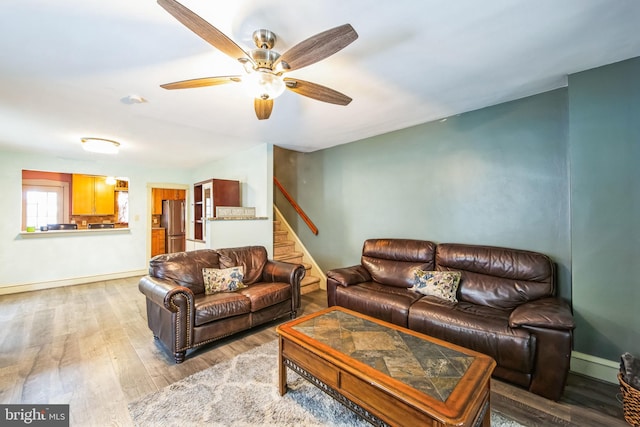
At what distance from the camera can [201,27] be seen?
3.93 ft

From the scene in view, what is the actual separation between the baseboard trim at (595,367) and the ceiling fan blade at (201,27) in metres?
3.35

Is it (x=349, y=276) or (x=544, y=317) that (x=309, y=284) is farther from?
(x=544, y=317)

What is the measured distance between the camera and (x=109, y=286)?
4.76 metres

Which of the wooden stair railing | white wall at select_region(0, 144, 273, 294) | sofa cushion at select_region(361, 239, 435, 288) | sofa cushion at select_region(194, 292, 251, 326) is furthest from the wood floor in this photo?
the wooden stair railing

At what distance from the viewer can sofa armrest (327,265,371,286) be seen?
3.05m

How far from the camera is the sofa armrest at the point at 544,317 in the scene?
1.75 metres

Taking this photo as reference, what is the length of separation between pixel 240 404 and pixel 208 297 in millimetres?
1141

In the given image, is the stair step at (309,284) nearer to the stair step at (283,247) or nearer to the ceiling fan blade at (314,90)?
the stair step at (283,247)

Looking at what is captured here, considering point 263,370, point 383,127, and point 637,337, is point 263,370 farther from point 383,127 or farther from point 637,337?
point 383,127

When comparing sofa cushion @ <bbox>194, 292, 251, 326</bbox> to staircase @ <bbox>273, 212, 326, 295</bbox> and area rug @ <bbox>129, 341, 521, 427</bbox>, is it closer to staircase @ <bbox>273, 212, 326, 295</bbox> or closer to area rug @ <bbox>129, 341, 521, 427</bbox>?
area rug @ <bbox>129, 341, 521, 427</bbox>

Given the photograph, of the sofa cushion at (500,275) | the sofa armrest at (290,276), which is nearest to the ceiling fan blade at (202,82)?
the sofa armrest at (290,276)

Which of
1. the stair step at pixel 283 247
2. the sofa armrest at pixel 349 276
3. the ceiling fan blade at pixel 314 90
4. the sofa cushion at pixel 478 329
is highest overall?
the ceiling fan blade at pixel 314 90

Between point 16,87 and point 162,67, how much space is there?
1470 millimetres

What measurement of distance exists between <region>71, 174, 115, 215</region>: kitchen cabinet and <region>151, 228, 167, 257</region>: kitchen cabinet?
1.11 metres
